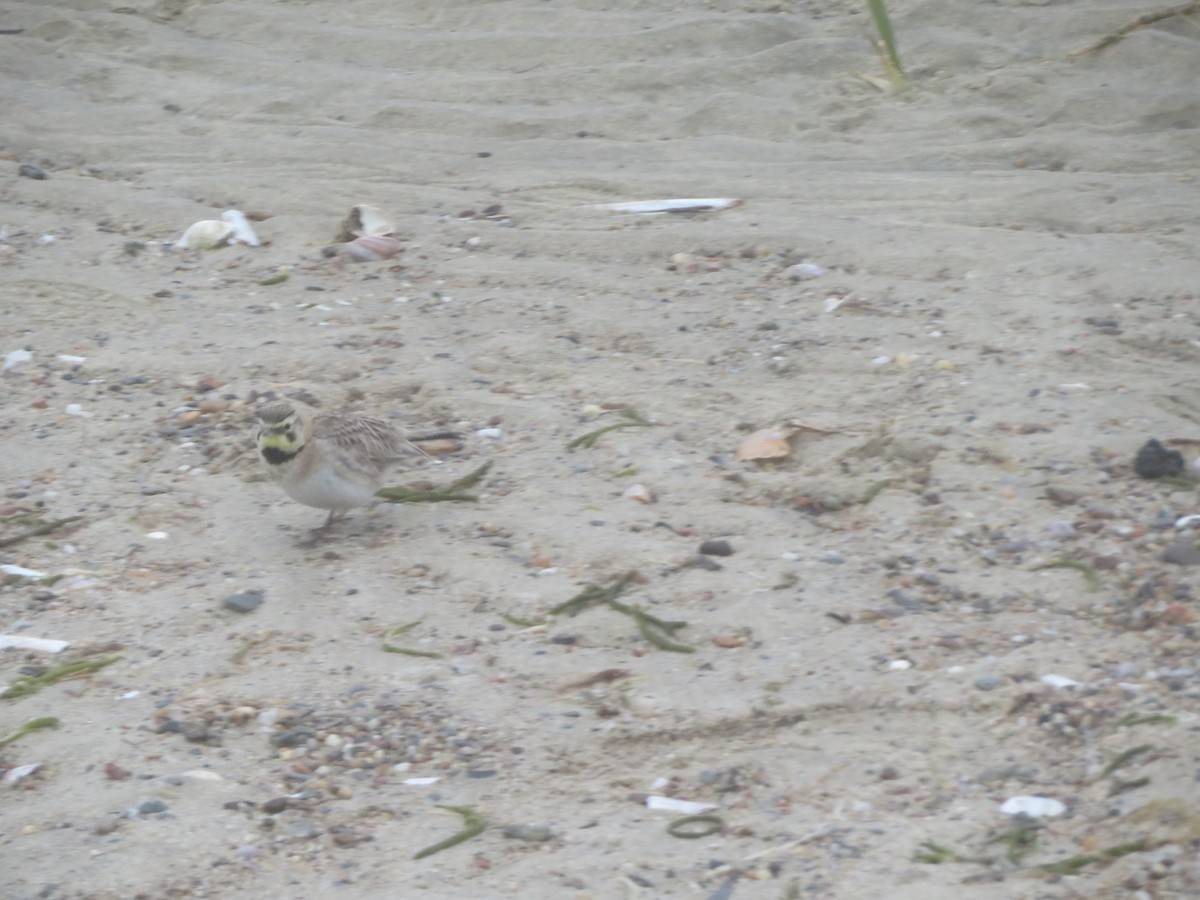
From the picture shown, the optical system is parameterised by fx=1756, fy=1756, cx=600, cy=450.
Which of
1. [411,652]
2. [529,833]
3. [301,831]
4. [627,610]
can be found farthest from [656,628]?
[301,831]

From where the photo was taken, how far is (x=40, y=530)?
5.80 m

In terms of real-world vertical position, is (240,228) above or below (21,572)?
above

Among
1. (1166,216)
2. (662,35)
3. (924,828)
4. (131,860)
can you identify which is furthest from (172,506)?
(662,35)

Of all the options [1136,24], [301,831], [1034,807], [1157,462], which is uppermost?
[1136,24]

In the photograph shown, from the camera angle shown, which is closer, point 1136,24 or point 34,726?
point 34,726

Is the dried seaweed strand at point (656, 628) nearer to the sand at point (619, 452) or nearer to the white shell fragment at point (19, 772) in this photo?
the sand at point (619, 452)

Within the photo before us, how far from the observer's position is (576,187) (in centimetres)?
853

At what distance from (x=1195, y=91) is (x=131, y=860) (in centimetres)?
668

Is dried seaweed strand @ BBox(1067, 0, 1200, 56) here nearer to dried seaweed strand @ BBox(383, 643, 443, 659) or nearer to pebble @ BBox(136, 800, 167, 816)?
dried seaweed strand @ BBox(383, 643, 443, 659)

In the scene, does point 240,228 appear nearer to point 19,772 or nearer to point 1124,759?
point 19,772

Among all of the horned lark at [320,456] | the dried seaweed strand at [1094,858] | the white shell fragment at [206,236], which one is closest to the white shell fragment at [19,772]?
the horned lark at [320,456]

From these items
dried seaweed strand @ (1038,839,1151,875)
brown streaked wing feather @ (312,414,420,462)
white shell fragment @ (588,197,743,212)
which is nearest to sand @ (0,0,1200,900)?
dried seaweed strand @ (1038,839,1151,875)

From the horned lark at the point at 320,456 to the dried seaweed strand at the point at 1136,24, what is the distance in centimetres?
514

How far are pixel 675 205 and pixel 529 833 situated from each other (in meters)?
4.51
